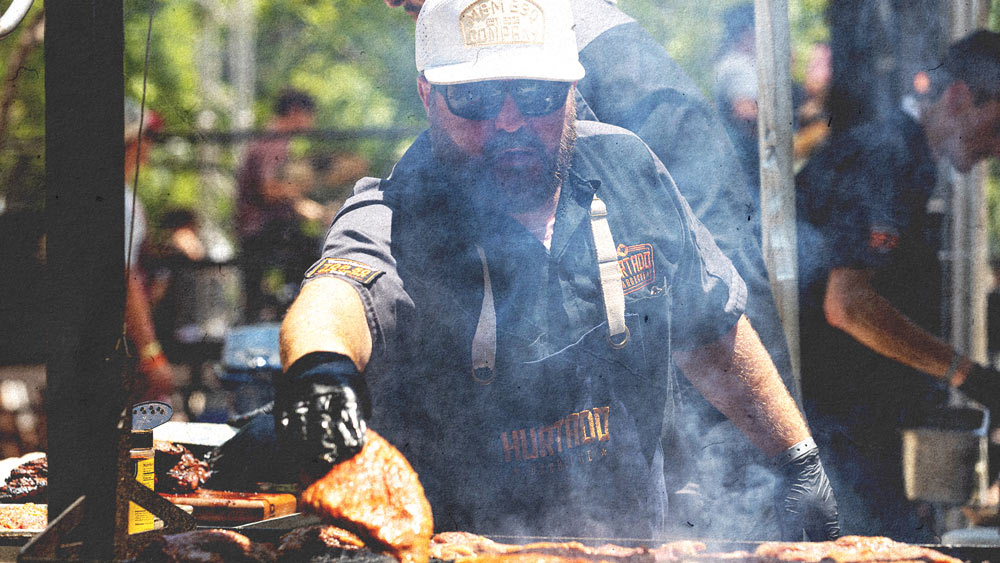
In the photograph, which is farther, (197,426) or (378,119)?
(378,119)

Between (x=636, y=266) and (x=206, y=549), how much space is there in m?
1.66

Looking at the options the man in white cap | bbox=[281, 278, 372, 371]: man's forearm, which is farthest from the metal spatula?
the man in white cap

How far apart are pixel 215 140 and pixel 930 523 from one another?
5.34 meters

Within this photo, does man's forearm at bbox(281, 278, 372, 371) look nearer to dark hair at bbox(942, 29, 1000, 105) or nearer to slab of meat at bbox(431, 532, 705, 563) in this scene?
slab of meat at bbox(431, 532, 705, 563)

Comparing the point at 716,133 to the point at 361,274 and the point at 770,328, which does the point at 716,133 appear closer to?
the point at 770,328

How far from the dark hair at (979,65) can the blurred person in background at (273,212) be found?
3336mm

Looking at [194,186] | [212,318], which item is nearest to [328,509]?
[212,318]

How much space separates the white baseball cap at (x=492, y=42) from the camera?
2.59 metres

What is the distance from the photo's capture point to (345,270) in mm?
2432

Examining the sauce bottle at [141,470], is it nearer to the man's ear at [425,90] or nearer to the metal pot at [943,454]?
the man's ear at [425,90]

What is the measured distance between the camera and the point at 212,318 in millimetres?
6992

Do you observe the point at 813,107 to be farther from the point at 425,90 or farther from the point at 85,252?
the point at 85,252

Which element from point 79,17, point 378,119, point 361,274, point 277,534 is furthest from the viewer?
point 378,119

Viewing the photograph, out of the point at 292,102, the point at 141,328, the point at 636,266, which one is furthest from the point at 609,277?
the point at 292,102
